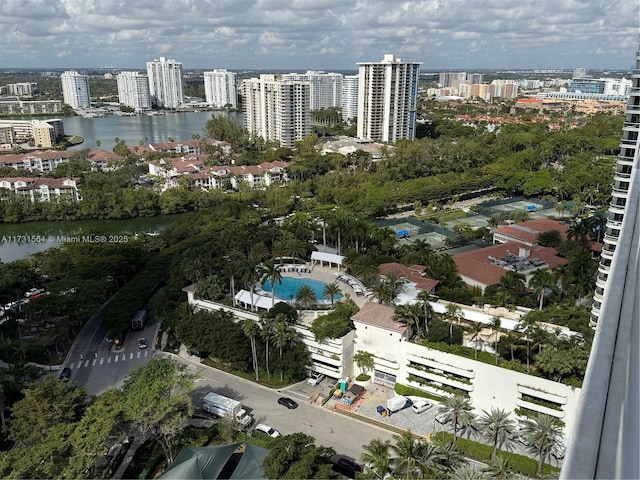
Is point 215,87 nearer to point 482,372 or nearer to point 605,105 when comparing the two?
point 605,105

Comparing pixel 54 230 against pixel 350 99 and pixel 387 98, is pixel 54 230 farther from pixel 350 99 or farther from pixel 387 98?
pixel 350 99

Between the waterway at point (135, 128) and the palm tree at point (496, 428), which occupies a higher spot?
the waterway at point (135, 128)

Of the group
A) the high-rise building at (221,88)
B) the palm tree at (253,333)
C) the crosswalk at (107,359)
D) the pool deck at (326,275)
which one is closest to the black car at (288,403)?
the palm tree at (253,333)

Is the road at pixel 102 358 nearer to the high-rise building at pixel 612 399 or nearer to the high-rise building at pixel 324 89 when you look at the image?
the high-rise building at pixel 612 399

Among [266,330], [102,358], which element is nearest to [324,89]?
[102,358]

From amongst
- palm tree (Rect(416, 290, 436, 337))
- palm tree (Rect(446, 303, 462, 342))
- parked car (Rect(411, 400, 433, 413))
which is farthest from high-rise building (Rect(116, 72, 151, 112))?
parked car (Rect(411, 400, 433, 413))

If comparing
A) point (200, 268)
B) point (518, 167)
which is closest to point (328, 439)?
point (200, 268)

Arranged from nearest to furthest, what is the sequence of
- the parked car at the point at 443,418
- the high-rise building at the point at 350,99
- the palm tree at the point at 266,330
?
1. the parked car at the point at 443,418
2. the palm tree at the point at 266,330
3. the high-rise building at the point at 350,99

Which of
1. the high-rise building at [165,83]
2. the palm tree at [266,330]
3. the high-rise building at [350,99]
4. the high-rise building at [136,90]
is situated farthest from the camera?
the high-rise building at [165,83]
